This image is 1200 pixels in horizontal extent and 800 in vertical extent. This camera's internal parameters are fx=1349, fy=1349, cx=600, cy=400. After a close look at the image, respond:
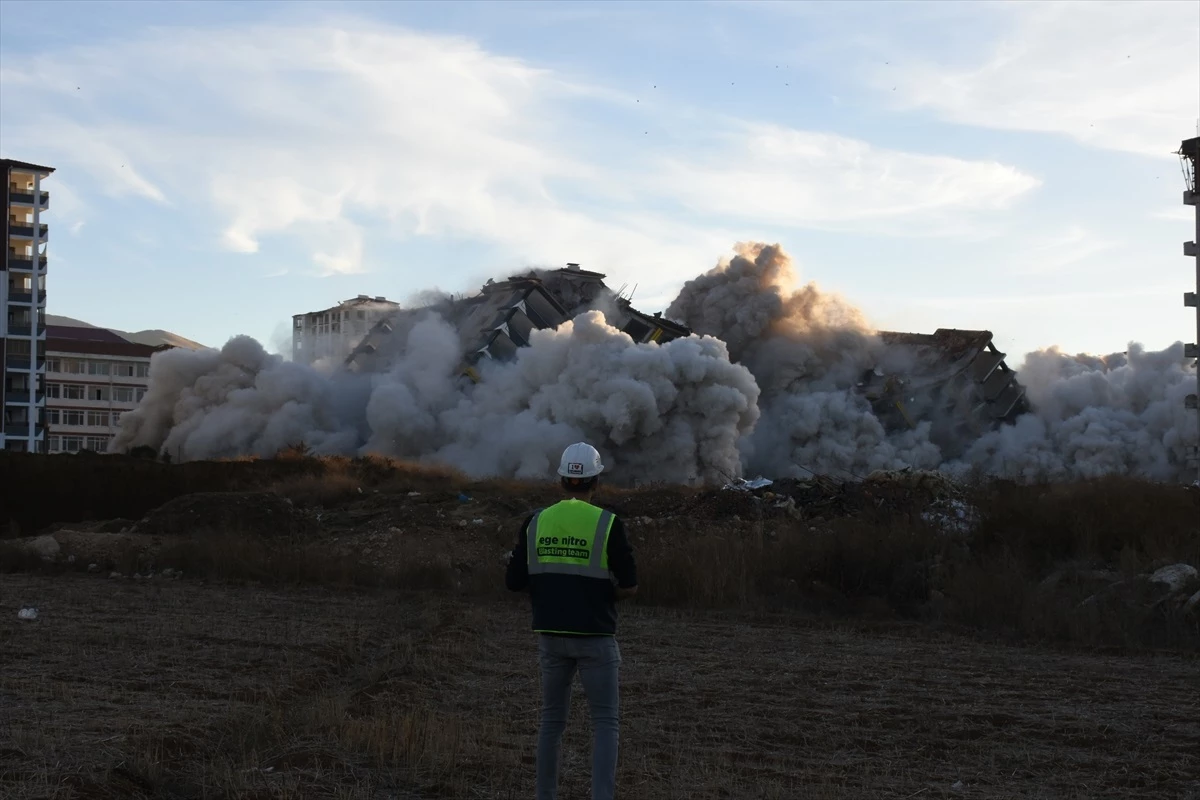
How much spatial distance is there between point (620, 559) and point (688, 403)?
1502 inches

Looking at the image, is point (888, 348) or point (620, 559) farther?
point (888, 348)

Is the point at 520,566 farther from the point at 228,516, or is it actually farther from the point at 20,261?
the point at 20,261

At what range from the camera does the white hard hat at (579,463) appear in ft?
22.8

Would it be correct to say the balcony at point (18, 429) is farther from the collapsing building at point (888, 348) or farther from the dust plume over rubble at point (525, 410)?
the collapsing building at point (888, 348)

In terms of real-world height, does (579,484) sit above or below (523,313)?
below

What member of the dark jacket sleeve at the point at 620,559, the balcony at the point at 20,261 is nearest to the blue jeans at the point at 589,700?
the dark jacket sleeve at the point at 620,559

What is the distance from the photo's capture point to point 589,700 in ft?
22.3

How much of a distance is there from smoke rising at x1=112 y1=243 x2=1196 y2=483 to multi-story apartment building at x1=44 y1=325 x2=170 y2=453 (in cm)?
4531

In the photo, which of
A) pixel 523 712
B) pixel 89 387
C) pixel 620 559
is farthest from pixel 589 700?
pixel 89 387

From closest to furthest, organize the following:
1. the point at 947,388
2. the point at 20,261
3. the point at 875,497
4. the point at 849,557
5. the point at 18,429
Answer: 1. the point at 849,557
2. the point at 875,497
3. the point at 947,388
4. the point at 18,429
5. the point at 20,261

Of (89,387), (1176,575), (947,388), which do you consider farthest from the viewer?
(89,387)

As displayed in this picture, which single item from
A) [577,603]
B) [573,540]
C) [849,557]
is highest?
[573,540]

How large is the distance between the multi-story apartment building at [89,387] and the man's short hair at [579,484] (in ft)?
Answer: 301

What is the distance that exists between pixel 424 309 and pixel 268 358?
6108mm
